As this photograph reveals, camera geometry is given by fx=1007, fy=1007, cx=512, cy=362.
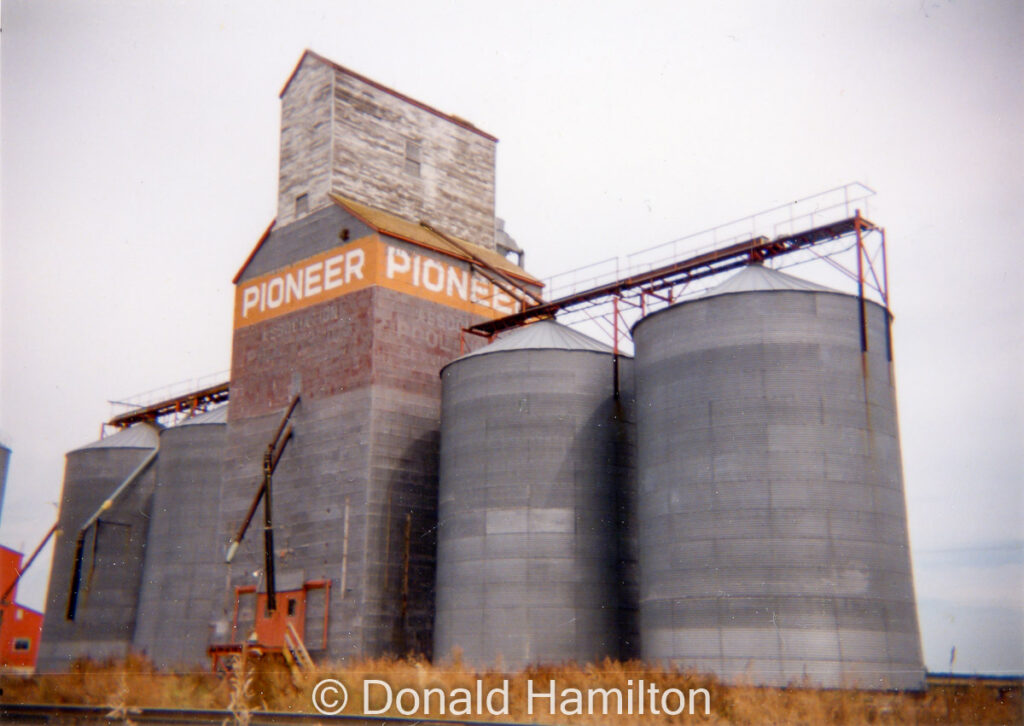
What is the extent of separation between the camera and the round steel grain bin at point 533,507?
27.4 metres

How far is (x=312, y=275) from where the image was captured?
3522 cm

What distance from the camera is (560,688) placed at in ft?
70.6

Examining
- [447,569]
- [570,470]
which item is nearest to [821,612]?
[570,470]

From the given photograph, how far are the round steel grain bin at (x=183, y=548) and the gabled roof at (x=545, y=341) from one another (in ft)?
46.1

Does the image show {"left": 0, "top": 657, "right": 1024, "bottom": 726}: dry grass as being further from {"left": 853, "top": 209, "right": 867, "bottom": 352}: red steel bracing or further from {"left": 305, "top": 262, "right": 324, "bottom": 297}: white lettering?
{"left": 305, "top": 262, "right": 324, "bottom": 297}: white lettering

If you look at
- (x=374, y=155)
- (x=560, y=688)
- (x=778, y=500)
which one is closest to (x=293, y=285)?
(x=374, y=155)

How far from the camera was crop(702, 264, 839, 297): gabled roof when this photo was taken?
969 inches

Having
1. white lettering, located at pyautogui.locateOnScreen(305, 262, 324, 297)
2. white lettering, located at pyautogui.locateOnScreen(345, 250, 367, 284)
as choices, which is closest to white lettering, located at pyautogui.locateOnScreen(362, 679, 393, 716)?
white lettering, located at pyautogui.locateOnScreen(345, 250, 367, 284)

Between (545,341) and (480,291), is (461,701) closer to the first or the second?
(545,341)

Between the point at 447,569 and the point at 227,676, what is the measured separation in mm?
6614

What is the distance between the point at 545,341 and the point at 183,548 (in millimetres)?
18107

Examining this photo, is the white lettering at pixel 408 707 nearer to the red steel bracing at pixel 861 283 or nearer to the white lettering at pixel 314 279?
the red steel bracing at pixel 861 283

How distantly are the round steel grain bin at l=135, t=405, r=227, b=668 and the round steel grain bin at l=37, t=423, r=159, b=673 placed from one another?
2.59m

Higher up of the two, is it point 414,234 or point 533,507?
point 414,234
